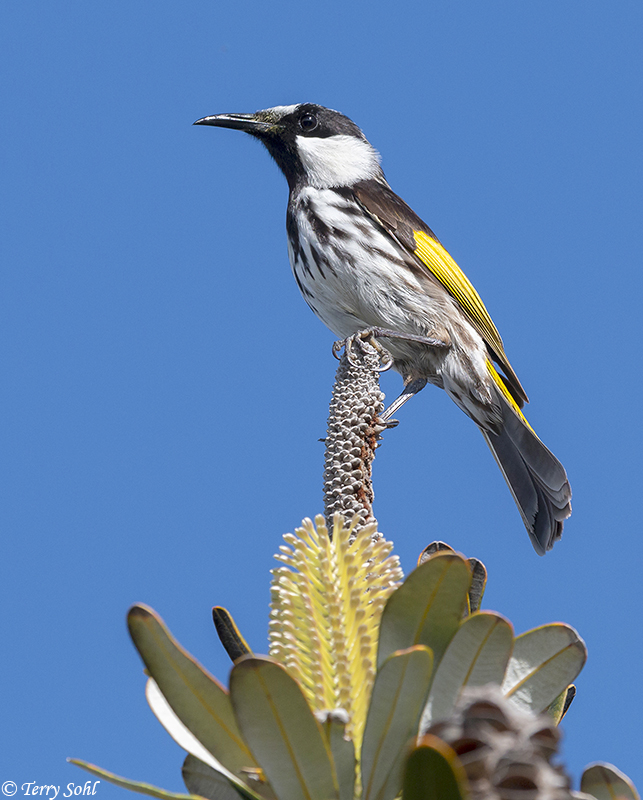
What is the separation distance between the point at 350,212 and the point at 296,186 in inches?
18.4

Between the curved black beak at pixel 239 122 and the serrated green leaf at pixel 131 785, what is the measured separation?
14.4 feet

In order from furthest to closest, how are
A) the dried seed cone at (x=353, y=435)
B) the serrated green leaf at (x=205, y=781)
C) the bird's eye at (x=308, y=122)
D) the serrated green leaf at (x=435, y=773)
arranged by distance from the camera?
the bird's eye at (x=308, y=122), the dried seed cone at (x=353, y=435), the serrated green leaf at (x=205, y=781), the serrated green leaf at (x=435, y=773)

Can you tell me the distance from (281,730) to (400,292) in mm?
3765

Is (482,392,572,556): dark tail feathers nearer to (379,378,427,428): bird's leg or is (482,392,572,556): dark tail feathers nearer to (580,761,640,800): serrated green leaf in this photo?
(379,378,427,428): bird's leg

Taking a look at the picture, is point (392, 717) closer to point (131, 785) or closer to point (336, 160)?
point (131, 785)

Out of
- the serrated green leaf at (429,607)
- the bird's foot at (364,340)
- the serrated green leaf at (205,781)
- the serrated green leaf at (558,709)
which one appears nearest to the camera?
the serrated green leaf at (429,607)

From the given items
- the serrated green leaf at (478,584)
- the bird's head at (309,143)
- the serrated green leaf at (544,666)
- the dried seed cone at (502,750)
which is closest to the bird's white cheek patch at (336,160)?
the bird's head at (309,143)

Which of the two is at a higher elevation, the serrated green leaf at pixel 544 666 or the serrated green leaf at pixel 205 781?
the serrated green leaf at pixel 544 666

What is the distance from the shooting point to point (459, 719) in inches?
35.0

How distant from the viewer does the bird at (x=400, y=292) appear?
4551 millimetres

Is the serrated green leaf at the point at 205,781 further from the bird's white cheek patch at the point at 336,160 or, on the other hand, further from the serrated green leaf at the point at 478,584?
the bird's white cheek patch at the point at 336,160

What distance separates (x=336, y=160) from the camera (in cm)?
532

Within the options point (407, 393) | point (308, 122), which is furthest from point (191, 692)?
point (308, 122)

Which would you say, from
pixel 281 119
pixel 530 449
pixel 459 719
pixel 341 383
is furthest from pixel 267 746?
pixel 281 119
